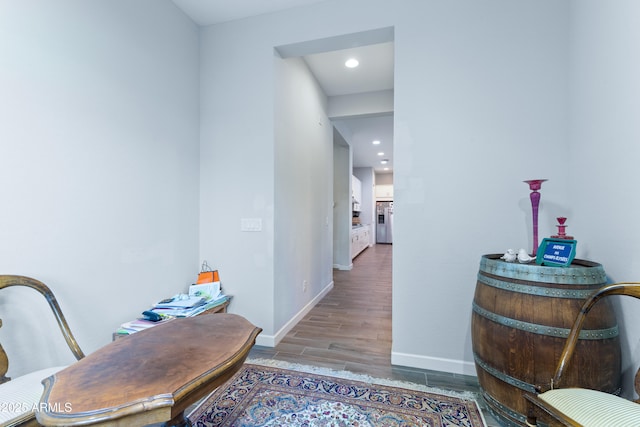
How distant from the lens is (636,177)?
122cm

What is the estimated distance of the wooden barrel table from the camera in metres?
1.20

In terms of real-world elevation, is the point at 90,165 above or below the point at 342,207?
above

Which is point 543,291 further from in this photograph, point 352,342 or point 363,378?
point 352,342

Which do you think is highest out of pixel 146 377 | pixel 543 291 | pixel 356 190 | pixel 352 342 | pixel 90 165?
pixel 356 190

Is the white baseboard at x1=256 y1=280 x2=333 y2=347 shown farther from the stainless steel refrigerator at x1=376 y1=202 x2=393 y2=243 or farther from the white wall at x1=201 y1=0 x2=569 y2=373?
the stainless steel refrigerator at x1=376 y1=202 x2=393 y2=243

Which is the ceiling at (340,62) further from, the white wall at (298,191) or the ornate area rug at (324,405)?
the ornate area rug at (324,405)

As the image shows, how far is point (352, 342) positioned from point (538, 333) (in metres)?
1.53

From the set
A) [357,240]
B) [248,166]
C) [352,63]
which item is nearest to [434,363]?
[248,166]

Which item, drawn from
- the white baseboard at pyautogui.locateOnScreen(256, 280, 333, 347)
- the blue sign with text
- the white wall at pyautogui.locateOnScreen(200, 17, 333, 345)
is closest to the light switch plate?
the white wall at pyautogui.locateOnScreen(200, 17, 333, 345)

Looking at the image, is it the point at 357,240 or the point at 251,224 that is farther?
the point at 357,240

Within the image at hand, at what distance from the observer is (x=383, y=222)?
10.8 metres

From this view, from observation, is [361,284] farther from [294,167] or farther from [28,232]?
[28,232]

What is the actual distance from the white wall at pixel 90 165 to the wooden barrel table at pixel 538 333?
222cm

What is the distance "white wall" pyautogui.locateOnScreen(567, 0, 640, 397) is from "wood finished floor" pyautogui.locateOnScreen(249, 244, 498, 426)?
1.03m
